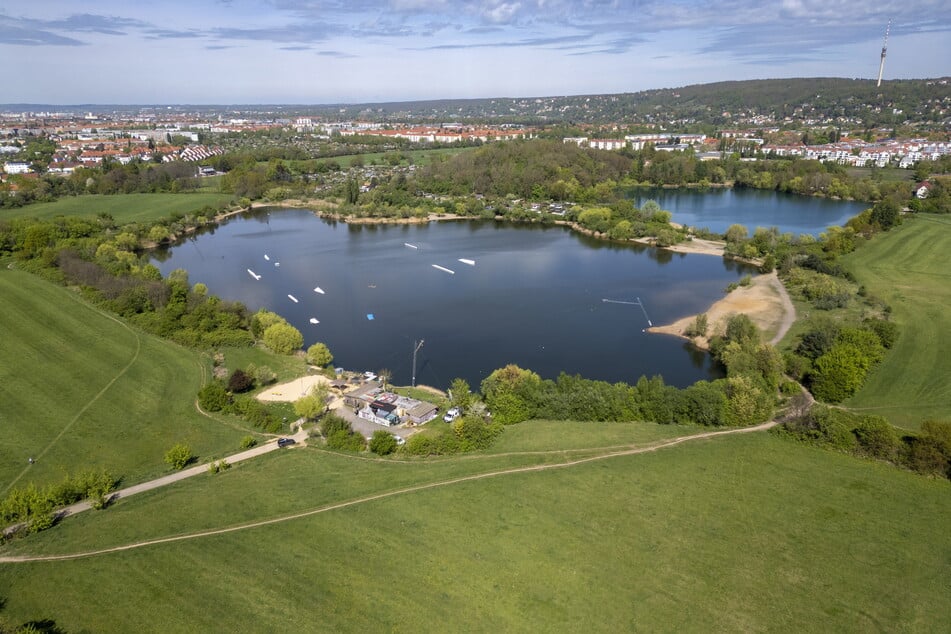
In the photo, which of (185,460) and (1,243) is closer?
(185,460)

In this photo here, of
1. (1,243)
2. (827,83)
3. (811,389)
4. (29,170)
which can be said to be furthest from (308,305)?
(827,83)

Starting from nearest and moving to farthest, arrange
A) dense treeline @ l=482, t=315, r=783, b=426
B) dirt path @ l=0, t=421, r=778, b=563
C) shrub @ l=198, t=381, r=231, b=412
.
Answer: dirt path @ l=0, t=421, r=778, b=563
dense treeline @ l=482, t=315, r=783, b=426
shrub @ l=198, t=381, r=231, b=412

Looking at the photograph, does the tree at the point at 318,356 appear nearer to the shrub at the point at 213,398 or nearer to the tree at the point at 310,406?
the tree at the point at 310,406

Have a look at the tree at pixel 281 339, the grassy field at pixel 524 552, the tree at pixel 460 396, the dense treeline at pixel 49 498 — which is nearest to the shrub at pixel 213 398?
the grassy field at pixel 524 552

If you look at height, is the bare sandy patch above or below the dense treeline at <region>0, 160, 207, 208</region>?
below

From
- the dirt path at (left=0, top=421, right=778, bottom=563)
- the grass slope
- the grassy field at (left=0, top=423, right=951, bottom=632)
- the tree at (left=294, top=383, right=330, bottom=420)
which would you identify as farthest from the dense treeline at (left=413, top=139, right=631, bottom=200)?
the grassy field at (left=0, top=423, right=951, bottom=632)

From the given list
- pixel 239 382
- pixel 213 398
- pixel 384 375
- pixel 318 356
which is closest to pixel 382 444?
pixel 384 375

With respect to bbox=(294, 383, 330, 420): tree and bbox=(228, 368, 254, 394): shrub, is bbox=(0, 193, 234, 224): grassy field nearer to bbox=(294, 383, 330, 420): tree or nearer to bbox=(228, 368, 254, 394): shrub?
bbox=(228, 368, 254, 394): shrub

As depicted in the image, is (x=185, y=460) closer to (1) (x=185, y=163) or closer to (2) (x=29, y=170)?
(1) (x=185, y=163)
